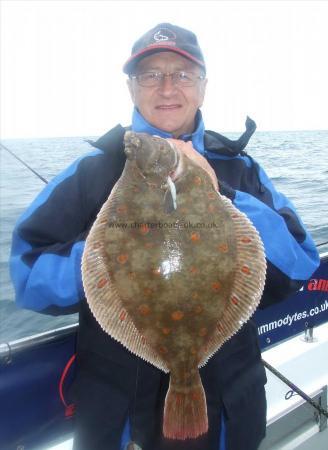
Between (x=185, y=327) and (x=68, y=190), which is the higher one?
(x=68, y=190)

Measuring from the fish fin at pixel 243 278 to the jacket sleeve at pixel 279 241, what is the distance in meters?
0.16

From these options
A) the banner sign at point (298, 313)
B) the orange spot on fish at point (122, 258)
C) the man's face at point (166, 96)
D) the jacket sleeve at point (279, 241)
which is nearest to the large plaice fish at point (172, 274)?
the orange spot on fish at point (122, 258)

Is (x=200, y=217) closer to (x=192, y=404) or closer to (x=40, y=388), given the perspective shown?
(x=192, y=404)

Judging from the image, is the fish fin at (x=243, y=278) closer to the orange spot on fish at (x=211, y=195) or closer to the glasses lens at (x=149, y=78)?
the orange spot on fish at (x=211, y=195)

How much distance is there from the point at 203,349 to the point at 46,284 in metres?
0.66

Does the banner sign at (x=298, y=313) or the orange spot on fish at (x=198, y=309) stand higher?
the orange spot on fish at (x=198, y=309)

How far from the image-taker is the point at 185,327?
1.63m

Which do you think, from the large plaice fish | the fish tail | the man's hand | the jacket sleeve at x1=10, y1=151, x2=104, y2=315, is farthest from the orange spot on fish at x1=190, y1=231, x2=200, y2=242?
the fish tail

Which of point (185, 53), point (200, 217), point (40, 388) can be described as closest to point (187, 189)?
point (200, 217)

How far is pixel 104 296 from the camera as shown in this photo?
164 cm

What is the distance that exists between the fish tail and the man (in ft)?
0.76

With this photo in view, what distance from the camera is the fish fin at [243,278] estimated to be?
5.56 feet

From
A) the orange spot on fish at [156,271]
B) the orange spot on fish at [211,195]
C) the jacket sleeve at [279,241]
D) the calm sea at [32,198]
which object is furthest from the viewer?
the calm sea at [32,198]

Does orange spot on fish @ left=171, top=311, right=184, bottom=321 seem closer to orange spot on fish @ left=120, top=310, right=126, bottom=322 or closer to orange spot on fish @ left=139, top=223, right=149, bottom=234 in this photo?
orange spot on fish @ left=120, top=310, right=126, bottom=322
